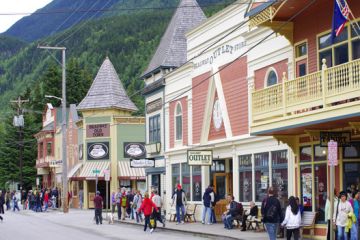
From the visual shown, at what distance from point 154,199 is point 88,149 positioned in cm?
2803

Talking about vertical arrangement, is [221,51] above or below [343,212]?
above

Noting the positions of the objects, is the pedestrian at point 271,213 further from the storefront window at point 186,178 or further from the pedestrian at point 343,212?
the storefront window at point 186,178

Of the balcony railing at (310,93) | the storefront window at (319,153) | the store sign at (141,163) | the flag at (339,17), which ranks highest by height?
the flag at (339,17)

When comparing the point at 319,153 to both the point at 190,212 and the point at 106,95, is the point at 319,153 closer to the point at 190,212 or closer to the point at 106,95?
the point at 190,212

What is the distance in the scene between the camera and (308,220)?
23.6m

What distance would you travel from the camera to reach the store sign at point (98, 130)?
197 feet

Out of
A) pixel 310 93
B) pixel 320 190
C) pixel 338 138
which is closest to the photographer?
pixel 310 93

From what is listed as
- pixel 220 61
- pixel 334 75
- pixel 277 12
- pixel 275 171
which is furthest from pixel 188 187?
pixel 334 75

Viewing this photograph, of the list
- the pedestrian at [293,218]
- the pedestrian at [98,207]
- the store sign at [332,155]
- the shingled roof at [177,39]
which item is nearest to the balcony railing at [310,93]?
the store sign at [332,155]

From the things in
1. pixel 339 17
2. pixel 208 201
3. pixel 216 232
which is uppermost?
pixel 339 17

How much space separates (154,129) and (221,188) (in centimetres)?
969

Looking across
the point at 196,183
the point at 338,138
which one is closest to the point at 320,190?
the point at 338,138

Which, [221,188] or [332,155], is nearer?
[332,155]

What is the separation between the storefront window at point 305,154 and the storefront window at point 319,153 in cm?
40
